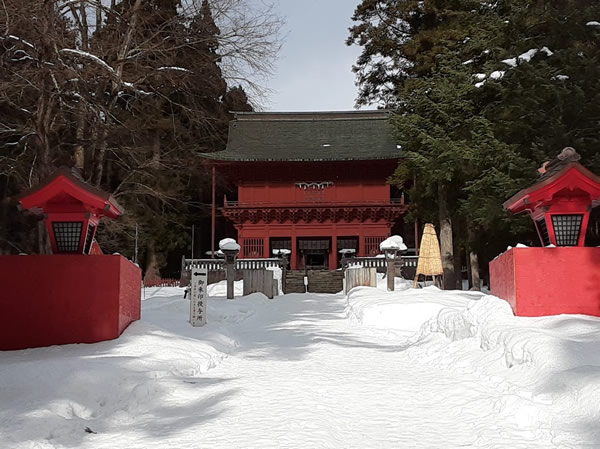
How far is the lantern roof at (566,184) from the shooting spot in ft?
25.3

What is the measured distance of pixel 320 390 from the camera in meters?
5.93

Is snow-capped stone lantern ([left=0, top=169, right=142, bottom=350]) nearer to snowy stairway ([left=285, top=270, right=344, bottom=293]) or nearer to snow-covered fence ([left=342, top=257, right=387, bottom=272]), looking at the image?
snow-covered fence ([left=342, top=257, right=387, bottom=272])

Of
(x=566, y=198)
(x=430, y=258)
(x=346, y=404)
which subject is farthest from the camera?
(x=430, y=258)

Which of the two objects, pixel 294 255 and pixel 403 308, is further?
pixel 294 255

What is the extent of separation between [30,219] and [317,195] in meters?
14.3

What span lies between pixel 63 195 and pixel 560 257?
6.90 m

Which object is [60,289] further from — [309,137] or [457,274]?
[309,137]

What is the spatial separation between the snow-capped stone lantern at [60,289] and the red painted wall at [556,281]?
17.9 ft

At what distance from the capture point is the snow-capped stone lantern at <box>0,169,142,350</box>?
7.65 metres

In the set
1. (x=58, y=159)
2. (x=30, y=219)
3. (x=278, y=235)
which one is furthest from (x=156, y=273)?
(x=58, y=159)

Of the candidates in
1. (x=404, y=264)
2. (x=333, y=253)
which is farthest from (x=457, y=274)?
(x=333, y=253)

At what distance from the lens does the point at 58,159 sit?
16781 mm

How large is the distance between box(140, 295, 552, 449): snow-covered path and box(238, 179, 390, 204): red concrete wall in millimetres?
21702

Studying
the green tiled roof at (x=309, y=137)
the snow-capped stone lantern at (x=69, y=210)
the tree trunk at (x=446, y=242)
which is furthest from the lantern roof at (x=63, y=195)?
the green tiled roof at (x=309, y=137)
